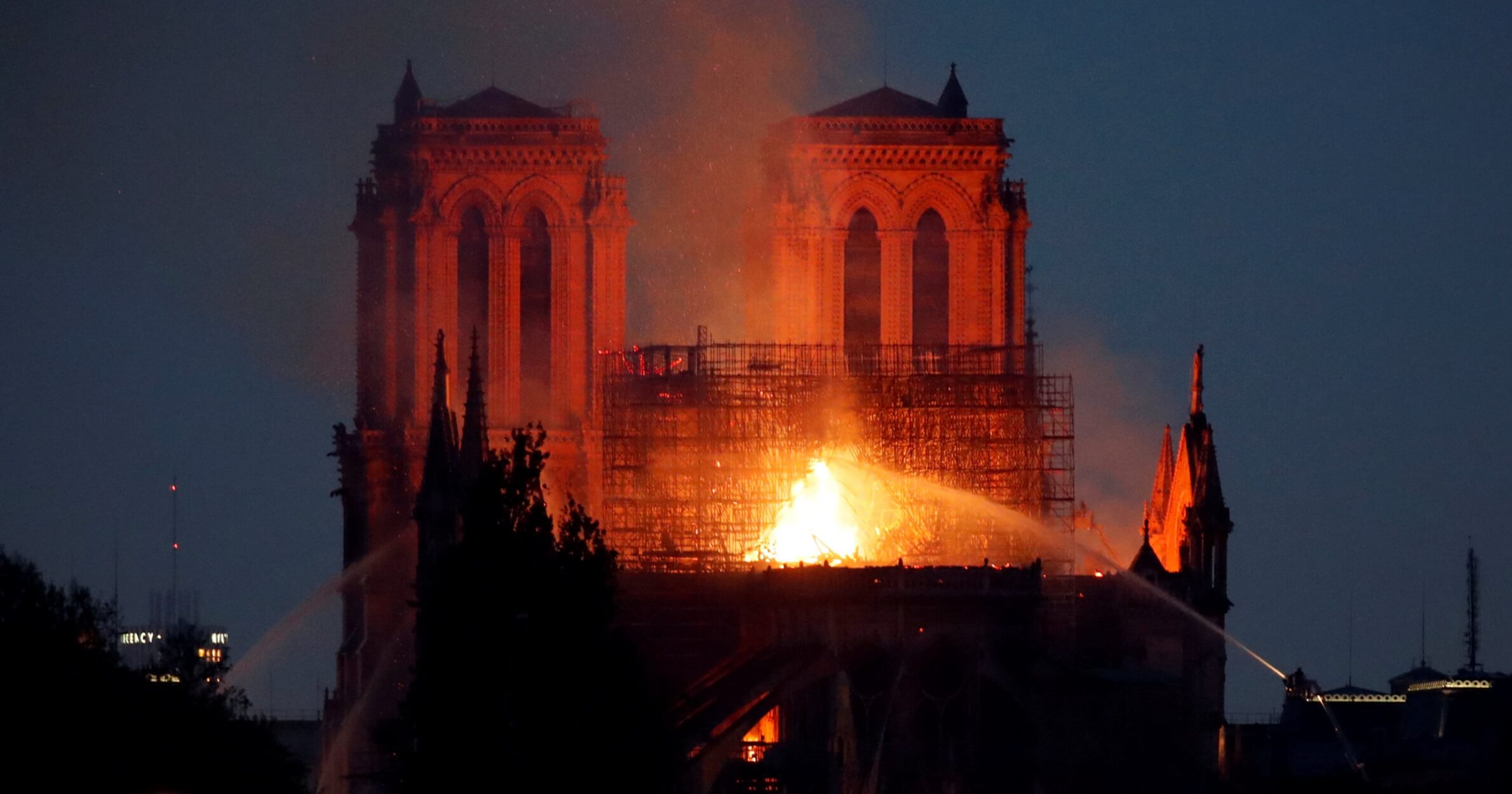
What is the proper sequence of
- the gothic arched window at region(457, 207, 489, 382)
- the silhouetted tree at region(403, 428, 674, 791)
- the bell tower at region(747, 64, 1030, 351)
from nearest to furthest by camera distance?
the silhouetted tree at region(403, 428, 674, 791)
the bell tower at region(747, 64, 1030, 351)
the gothic arched window at region(457, 207, 489, 382)

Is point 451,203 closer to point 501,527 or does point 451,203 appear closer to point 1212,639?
point 1212,639

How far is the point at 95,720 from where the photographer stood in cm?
7525

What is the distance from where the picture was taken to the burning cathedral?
9919 centimetres

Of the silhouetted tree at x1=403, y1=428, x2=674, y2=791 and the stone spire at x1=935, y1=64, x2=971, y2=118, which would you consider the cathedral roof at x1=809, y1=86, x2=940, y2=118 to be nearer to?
the stone spire at x1=935, y1=64, x2=971, y2=118

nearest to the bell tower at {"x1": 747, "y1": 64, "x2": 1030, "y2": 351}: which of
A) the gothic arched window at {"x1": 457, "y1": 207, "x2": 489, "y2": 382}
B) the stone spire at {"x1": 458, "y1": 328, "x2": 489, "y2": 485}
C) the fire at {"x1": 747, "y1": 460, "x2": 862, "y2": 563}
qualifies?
the fire at {"x1": 747, "y1": 460, "x2": 862, "y2": 563}

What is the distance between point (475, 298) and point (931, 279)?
515 inches

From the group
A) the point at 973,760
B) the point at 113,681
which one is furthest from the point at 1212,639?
the point at 113,681

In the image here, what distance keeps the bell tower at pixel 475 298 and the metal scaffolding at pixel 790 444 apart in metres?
2.99

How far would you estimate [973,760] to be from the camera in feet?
292

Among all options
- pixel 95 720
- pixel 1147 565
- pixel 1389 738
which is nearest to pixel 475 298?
pixel 1147 565

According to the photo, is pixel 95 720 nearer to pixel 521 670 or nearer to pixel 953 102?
pixel 521 670

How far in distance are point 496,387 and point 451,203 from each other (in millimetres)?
5368

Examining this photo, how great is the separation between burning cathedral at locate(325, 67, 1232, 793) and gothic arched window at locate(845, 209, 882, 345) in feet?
0.22

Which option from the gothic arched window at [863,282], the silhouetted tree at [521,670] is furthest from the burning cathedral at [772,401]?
the silhouetted tree at [521,670]
